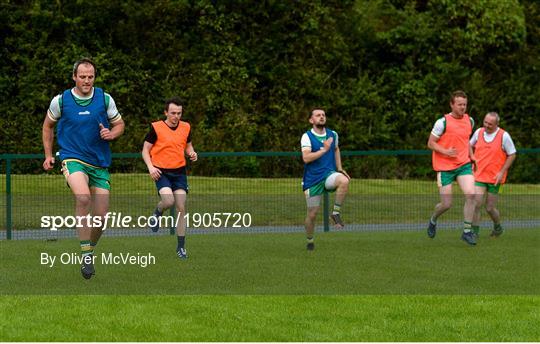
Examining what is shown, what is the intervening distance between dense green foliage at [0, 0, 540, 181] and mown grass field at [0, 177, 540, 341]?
1443 centimetres

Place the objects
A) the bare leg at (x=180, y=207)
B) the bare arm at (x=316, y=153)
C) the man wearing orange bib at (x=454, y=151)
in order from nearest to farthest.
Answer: the bare leg at (x=180, y=207) < the bare arm at (x=316, y=153) < the man wearing orange bib at (x=454, y=151)

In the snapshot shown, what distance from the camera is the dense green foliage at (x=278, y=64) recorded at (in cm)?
3083

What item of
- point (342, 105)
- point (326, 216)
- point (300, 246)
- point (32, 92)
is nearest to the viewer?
point (300, 246)

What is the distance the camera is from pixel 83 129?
11492 millimetres

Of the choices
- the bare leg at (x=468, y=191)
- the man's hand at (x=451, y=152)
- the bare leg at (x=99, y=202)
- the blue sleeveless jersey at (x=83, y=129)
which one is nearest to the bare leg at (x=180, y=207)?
the bare leg at (x=99, y=202)

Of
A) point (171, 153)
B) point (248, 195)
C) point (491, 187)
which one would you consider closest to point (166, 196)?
point (171, 153)

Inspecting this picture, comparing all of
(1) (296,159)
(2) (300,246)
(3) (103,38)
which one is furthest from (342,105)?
(2) (300,246)

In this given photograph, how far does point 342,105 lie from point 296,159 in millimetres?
12132

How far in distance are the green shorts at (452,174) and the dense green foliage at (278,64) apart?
1448cm

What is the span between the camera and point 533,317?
9.20m

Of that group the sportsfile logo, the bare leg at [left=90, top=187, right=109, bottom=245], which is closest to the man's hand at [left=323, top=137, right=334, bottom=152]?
the sportsfile logo

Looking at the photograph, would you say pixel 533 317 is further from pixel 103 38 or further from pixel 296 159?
pixel 103 38

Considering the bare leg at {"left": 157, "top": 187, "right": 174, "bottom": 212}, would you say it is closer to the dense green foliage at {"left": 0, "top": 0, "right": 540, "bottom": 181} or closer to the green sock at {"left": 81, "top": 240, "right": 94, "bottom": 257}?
the green sock at {"left": 81, "top": 240, "right": 94, "bottom": 257}

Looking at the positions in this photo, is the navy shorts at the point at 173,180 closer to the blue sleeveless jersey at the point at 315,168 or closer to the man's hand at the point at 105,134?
the blue sleeveless jersey at the point at 315,168
